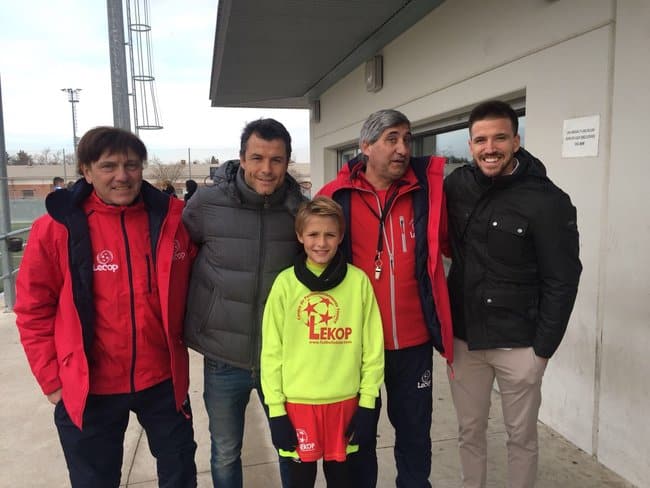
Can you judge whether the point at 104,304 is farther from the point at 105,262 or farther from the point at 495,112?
the point at 495,112

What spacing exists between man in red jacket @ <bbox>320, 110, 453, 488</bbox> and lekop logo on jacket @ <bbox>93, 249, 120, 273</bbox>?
93cm

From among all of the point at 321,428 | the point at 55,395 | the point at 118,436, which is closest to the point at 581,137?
the point at 321,428

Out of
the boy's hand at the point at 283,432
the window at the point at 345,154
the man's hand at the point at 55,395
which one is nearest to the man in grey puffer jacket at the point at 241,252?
the boy's hand at the point at 283,432

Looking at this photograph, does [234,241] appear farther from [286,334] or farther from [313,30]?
[313,30]

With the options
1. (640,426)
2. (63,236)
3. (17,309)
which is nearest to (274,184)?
(63,236)


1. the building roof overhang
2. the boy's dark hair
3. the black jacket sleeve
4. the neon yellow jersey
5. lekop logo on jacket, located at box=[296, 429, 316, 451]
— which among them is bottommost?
lekop logo on jacket, located at box=[296, 429, 316, 451]

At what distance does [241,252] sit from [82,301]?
62cm

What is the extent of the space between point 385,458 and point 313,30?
457 centimetres

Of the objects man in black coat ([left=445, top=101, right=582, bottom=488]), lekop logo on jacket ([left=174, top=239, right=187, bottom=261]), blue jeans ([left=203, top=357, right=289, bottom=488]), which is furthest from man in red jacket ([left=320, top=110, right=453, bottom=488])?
lekop logo on jacket ([left=174, top=239, right=187, bottom=261])

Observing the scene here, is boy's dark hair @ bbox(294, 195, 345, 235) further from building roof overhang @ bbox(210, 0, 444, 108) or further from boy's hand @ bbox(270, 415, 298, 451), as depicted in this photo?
building roof overhang @ bbox(210, 0, 444, 108)

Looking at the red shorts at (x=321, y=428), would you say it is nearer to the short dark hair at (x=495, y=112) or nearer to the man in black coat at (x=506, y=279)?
the man in black coat at (x=506, y=279)

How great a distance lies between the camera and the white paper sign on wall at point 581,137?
2893 millimetres

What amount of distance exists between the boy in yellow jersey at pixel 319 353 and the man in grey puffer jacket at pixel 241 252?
13 centimetres

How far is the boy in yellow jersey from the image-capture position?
1937 mm
